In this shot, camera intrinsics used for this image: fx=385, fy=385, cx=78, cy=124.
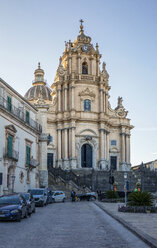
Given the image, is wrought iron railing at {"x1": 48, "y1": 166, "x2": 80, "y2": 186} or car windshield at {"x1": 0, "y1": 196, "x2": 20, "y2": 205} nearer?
car windshield at {"x1": 0, "y1": 196, "x2": 20, "y2": 205}

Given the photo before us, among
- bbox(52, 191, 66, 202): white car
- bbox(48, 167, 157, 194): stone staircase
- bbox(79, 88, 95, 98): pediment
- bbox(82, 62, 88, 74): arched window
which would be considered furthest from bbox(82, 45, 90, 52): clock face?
bbox(52, 191, 66, 202): white car

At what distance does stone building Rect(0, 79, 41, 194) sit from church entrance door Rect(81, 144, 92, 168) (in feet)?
56.3

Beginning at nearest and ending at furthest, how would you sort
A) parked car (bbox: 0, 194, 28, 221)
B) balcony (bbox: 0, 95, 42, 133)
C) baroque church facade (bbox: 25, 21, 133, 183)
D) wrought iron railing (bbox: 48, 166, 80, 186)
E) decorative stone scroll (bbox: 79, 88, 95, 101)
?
parked car (bbox: 0, 194, 28, 221)
balcony (bbox: 0, 95, 42, 133)
wrought iron railing (bbox: 48, 166, 80, 186)
baroque church facade (bbox: 25, 21, 133, 183)
decorative stone scroll (bbox: 79, 88, 95, 101)

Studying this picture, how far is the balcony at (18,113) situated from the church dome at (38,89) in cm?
3268

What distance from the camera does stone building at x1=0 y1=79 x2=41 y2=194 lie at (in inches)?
1309

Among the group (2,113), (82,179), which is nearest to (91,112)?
(82,179)

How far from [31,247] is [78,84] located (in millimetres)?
52246

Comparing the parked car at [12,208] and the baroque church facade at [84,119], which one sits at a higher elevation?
the baroque church facade at [84,119]

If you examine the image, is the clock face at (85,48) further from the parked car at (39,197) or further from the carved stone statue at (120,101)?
the parked car at (39,197)

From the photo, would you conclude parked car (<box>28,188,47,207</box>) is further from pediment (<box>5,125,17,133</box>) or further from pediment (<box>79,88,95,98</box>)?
pediment (<box>79,88,95,98</box>)

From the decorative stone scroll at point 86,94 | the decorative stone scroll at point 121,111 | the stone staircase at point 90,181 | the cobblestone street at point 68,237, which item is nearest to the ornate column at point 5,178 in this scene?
the stone staircase at point 90,181

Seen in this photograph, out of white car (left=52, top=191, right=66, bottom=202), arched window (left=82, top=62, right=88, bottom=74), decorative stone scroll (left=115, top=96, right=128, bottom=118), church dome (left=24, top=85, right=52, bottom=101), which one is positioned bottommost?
white car (left=52, top=191, right=66, bottom=202)

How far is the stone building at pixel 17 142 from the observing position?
109 ft

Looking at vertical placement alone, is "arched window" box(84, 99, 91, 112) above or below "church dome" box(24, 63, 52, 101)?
below
